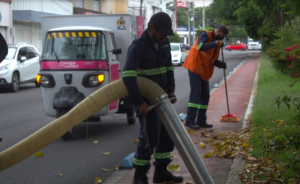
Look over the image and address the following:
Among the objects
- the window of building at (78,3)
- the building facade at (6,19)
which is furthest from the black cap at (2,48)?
the window of building at (78,3)

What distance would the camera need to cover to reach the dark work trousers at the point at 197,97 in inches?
305

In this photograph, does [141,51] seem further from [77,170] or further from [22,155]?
[77,170]

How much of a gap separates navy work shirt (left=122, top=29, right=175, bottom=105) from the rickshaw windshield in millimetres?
3557

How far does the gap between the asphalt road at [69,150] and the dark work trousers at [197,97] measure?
4.10ft

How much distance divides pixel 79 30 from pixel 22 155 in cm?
485

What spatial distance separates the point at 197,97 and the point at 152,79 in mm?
3204

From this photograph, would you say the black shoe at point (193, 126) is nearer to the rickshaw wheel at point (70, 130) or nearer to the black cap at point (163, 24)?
the rickshaw wheel at point (70, 130)

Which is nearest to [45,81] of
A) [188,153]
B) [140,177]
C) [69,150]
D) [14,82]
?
[69,150]

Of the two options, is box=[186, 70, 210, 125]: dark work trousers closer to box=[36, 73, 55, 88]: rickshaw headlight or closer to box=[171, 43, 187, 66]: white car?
box=[36, 73, 55, 88]: rickshaw headlight

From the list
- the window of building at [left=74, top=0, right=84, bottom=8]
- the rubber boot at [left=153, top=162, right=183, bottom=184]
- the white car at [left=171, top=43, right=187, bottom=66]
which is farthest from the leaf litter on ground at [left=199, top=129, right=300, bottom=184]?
the window of building at [left=74, top=0, right=84, bottom=8]

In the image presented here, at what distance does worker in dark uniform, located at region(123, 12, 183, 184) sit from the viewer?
4254 millimetres

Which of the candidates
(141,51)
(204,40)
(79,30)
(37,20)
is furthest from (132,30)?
(37,20)

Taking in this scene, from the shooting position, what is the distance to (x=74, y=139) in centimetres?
780

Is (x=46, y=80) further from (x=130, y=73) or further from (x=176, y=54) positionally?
(x=176, y=54)
